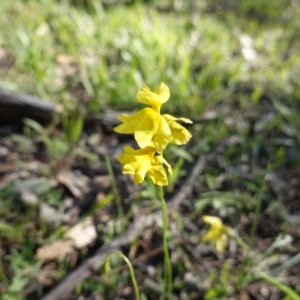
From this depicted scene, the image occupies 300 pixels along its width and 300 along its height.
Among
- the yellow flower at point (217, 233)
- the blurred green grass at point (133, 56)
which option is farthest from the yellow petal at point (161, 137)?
the blurred green grass at point (133, 56)

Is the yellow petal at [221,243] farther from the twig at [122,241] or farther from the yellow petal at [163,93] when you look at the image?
the yellow petal at [163,93]

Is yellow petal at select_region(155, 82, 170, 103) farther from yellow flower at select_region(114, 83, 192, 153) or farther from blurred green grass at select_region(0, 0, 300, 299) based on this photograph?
blurred green grass at select_region(0, 0, 300, 299)

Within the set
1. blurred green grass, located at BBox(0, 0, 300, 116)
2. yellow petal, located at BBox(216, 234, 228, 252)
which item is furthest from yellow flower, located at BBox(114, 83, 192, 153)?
blurred green grass, located at BBox(0, 0, 300, 116)

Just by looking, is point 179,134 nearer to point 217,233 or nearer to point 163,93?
point 163,93

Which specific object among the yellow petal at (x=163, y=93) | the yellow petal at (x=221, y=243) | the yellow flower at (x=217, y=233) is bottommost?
the yellow petal at (x=221, y=243)

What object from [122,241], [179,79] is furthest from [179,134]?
[179,79]

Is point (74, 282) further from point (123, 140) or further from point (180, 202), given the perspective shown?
point (123, 140)
